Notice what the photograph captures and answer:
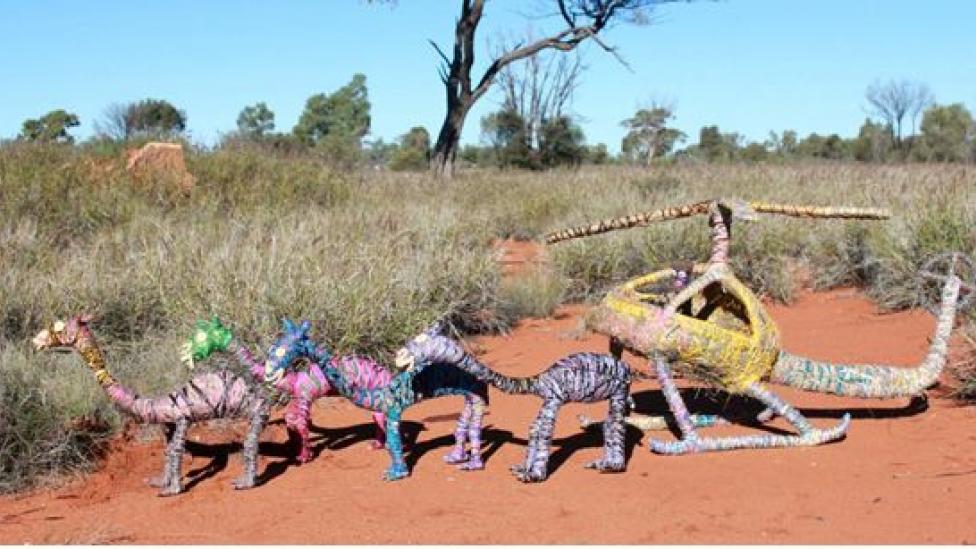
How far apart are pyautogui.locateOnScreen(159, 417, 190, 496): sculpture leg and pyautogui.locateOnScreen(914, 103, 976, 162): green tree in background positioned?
32058mm

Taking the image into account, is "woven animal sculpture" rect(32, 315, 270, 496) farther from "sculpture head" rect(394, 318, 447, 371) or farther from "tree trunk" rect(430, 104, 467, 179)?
"tree trunk" rect(430, 104, 467, 179)

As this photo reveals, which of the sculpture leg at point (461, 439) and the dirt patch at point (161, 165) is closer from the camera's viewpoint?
the sculpture leg at point (461, 439)

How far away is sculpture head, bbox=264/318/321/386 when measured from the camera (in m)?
3.89

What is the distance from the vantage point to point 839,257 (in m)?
9.18

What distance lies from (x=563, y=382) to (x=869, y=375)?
1.52 meters

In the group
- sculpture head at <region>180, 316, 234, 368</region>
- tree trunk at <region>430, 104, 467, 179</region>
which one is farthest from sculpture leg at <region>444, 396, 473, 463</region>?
tree trunk at <region>430, 104, 467, 179</region>

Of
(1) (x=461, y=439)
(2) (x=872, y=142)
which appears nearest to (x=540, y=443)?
(1) (x=461, y=439)

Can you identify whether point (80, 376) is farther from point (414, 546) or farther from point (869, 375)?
point (869, 375)

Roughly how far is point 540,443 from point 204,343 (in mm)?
1437

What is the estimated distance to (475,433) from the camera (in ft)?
14.1

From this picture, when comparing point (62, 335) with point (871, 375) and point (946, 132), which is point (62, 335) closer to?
point (871, 375)

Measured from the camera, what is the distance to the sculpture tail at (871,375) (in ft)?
14.7

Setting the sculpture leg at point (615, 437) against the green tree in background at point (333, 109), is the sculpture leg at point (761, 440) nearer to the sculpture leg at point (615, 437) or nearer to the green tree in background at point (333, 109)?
the sculpture leg at point (615, 437)

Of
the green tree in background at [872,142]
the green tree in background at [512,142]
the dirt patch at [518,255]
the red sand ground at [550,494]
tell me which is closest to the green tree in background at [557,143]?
the green tree in background at [512,142]
